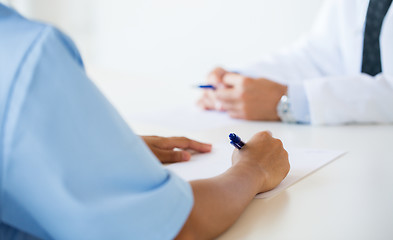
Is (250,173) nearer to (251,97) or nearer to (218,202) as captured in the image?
(218,202)

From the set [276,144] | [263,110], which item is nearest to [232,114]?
[263,110]

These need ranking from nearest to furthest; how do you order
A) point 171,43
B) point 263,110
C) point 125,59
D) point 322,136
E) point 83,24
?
point 322,136 → point 263,110 → point 171,43 → point 125,59 → point 83,24

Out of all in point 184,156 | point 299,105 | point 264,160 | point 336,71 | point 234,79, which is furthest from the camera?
point 336,71

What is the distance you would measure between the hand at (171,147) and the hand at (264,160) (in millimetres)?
144

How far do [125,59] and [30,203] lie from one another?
3566mm

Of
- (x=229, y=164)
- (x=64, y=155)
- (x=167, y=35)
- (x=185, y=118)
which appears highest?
(x=64, y=155)

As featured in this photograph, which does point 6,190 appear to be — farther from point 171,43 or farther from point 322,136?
point 171,43

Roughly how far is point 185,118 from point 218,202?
2.40 ft

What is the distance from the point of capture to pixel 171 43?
3416mm

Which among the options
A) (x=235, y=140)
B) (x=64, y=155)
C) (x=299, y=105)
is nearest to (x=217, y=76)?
(x=299, y=105)

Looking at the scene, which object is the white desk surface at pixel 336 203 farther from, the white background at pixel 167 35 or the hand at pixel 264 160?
the white background at pixel 167 35

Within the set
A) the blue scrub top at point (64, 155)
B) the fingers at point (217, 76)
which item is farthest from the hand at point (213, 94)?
the blue scrub top at point (64, 155)

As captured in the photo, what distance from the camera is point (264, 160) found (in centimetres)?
63

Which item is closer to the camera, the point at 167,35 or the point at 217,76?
the point at 217,76
